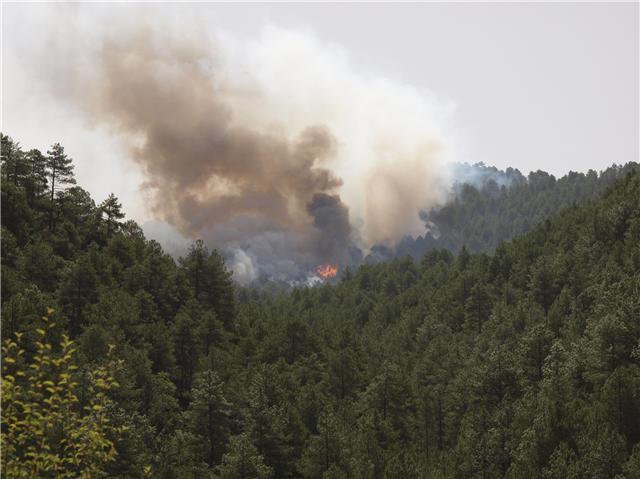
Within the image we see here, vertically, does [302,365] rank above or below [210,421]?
above

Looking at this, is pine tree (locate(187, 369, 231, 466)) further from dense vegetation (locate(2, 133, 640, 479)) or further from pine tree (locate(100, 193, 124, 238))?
pine tree (locate(100, 193, 124, 238))

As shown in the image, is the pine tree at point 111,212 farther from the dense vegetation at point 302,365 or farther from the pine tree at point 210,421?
the pine tree at point 210,421

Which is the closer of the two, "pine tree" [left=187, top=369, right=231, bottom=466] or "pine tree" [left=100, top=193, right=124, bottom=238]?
"pine tree" [left=187, top=369, right=231, bottom=466]

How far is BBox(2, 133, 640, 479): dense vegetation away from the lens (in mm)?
49000

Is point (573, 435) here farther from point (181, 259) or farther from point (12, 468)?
point (181, 259)

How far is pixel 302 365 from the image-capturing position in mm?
82750

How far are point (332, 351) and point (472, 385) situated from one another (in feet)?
65.6

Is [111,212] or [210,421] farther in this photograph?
[111,212]

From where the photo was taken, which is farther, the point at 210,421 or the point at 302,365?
the point at 302,365

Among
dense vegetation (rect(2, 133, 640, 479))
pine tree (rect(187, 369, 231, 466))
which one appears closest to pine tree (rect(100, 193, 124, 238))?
dense vegetation (rect(2, 133, 640, 479))

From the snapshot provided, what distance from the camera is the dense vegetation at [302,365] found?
49.0m

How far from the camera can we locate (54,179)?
3829 inches

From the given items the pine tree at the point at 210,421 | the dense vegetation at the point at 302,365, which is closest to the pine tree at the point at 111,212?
the dense vegetation at the point at 302,365

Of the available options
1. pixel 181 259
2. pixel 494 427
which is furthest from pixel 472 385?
pixel 181 259
